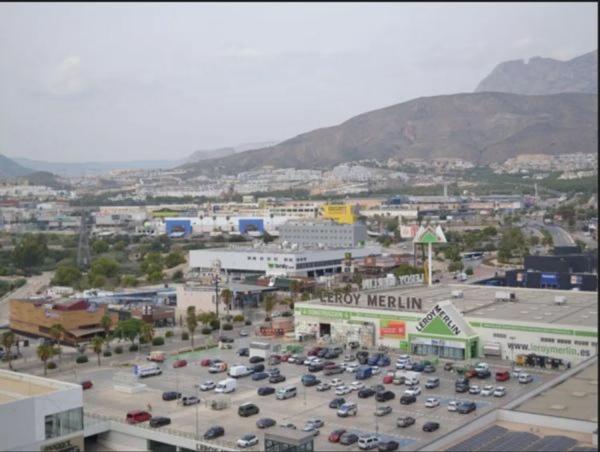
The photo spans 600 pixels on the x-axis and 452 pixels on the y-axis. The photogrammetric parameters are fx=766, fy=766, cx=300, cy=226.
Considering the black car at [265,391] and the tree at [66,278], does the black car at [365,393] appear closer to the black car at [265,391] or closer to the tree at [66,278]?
the black car at [265,391]

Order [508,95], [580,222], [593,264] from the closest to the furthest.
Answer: [593,264] < [580,222] < [508,95]

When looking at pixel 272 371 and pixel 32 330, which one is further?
pixel 32 330

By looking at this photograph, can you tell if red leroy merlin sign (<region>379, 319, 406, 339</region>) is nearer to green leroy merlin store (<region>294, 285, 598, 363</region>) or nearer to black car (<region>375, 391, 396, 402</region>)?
green leroy merlin store (<region>294, 285, 598, 363</region>)

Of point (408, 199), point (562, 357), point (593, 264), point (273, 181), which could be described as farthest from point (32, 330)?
point (273, 181)

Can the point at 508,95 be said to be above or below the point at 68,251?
above

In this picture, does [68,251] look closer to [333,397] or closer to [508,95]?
[333,397]

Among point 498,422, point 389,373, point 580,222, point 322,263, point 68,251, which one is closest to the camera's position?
point 498,422

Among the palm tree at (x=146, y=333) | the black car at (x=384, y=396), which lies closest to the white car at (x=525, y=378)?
the black car at (x=384, y=396)
